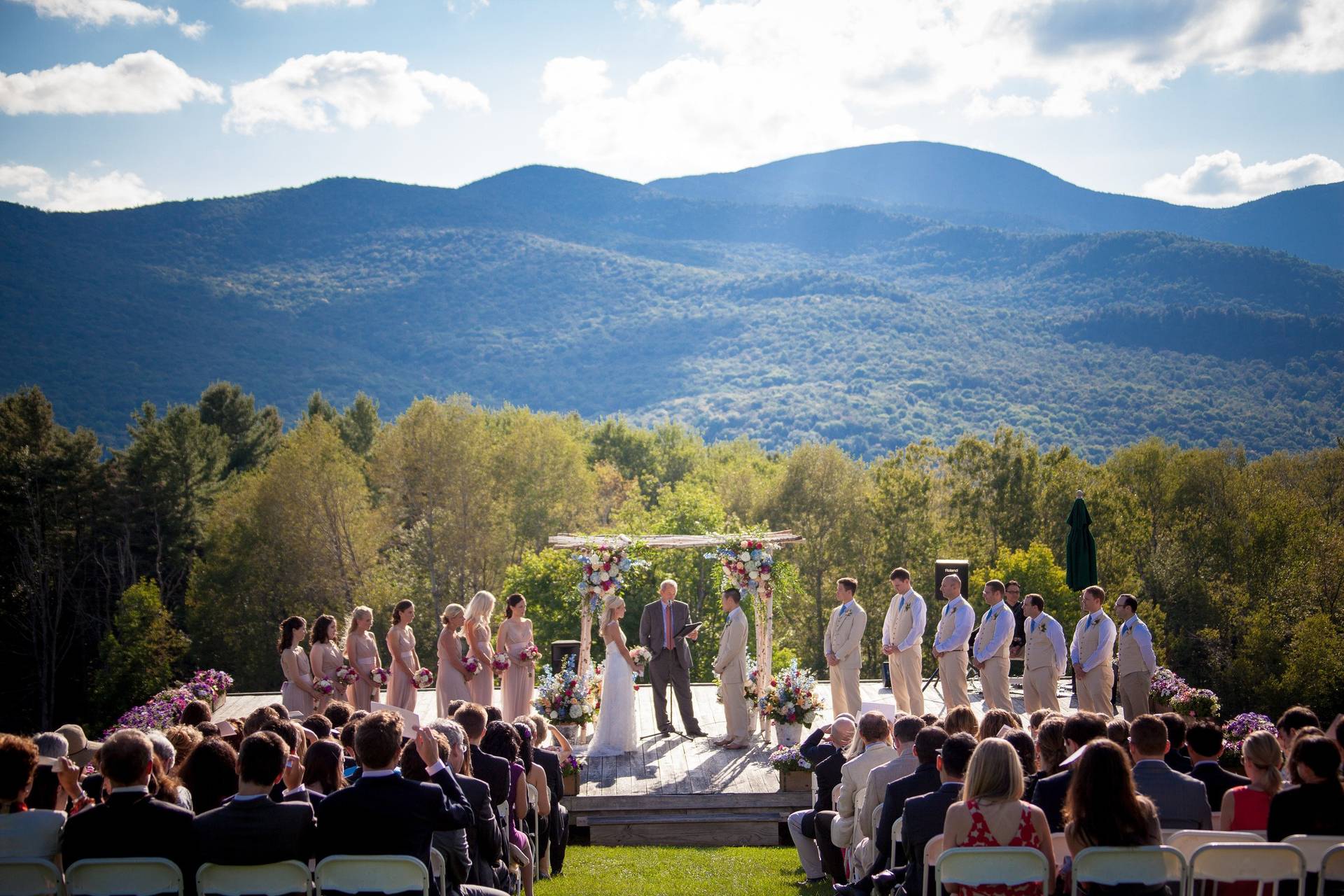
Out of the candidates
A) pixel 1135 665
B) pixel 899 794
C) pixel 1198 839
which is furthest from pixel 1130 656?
pixel 1198 839

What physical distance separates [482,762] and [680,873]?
3.13 meters

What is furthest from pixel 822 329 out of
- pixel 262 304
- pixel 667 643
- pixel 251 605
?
pixel 667 643

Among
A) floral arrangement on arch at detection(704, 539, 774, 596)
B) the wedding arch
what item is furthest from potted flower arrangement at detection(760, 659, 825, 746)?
floral arrangement on arch at detection(704, 539, 774, 596)

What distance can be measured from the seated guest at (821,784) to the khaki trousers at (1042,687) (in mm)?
5572

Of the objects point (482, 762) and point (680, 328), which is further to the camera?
point (680, 328)

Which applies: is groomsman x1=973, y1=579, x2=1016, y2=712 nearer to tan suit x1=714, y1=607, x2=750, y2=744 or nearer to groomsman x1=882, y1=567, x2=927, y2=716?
groomsman x1=882, y1=567, x2=927, y2=716

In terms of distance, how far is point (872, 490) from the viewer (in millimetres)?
47000

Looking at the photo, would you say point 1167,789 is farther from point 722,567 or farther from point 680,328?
point 680,328

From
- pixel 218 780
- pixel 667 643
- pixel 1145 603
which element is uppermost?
pixel 218 780

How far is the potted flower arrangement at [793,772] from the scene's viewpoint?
10.9 m

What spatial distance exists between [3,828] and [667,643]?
28.9 ft

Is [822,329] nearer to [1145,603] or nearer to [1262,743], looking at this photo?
[1145,603]

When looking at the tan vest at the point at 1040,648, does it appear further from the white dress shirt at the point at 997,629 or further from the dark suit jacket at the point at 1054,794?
the dark suit jacket at the point at 1054,794

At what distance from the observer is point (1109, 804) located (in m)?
4.58
